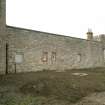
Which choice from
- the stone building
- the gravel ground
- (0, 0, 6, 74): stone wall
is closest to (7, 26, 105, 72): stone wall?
the stone building

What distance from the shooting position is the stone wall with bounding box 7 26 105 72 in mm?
13211

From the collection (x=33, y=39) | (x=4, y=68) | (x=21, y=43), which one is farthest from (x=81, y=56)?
(x=4, y=68)

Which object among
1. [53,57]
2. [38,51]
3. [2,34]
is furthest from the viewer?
[53,57]

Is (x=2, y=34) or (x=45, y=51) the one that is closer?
(x=2, y=34)

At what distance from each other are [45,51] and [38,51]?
926 mm

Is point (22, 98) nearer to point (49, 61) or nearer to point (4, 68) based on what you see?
point (4, 68)

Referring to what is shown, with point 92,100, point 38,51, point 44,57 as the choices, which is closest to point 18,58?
point 38,51

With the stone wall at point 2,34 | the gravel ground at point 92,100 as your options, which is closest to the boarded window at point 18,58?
the stone wall at point 2,34

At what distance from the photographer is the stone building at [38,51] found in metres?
12.3

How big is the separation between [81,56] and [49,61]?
564cm

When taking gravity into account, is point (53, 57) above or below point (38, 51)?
below


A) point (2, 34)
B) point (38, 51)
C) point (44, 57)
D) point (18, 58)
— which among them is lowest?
point (18, 58)

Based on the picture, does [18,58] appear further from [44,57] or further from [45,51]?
[45,51]

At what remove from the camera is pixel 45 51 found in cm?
1573
